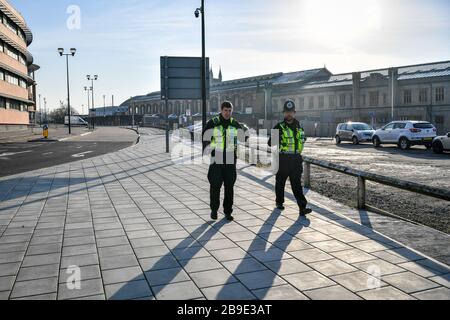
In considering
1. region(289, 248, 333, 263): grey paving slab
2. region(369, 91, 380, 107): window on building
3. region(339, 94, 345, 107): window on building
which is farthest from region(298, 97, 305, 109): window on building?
region(289, 248, 333, 263): grey paving slab

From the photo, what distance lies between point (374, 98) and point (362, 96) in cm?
191

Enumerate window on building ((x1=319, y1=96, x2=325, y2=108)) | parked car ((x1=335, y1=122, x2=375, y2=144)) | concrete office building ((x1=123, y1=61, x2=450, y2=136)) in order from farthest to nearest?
1. window on building ((x1=319, y1=96, x2=325, y2=108))
2. concrete office building ((x1=123, y1=61, x2=450, y2=136))
3. parked car ((x1=335, y1=122, x2=375, y2=144))

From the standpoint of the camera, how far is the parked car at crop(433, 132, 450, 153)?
17781mm

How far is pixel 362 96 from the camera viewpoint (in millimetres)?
53219

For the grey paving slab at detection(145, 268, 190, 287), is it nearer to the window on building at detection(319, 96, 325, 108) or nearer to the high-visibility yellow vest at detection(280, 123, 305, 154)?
the high-visibility yellow vest at detection(280, 123, 305, 154)

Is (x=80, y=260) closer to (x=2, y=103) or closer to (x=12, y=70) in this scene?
(x=2, y=103)

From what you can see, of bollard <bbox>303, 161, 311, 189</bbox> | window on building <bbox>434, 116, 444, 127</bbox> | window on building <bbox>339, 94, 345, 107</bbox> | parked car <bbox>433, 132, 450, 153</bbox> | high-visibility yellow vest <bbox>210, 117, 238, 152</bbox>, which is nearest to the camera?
high-visibility yellow vest <bbox>210, 117, 238, 152</bbox>

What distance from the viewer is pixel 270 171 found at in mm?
11609

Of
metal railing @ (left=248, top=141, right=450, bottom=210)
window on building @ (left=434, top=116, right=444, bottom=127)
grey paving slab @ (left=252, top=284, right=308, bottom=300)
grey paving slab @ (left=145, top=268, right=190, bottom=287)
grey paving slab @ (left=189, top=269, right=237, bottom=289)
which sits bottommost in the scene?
grey paving slab @ (left=252, top=284, right=308, bottom=300)

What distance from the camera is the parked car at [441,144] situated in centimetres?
1778

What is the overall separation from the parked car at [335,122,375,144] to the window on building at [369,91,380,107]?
27.0 meters

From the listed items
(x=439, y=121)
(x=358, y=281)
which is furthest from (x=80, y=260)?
(x=439, y=121)

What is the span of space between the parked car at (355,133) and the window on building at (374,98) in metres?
27.0
